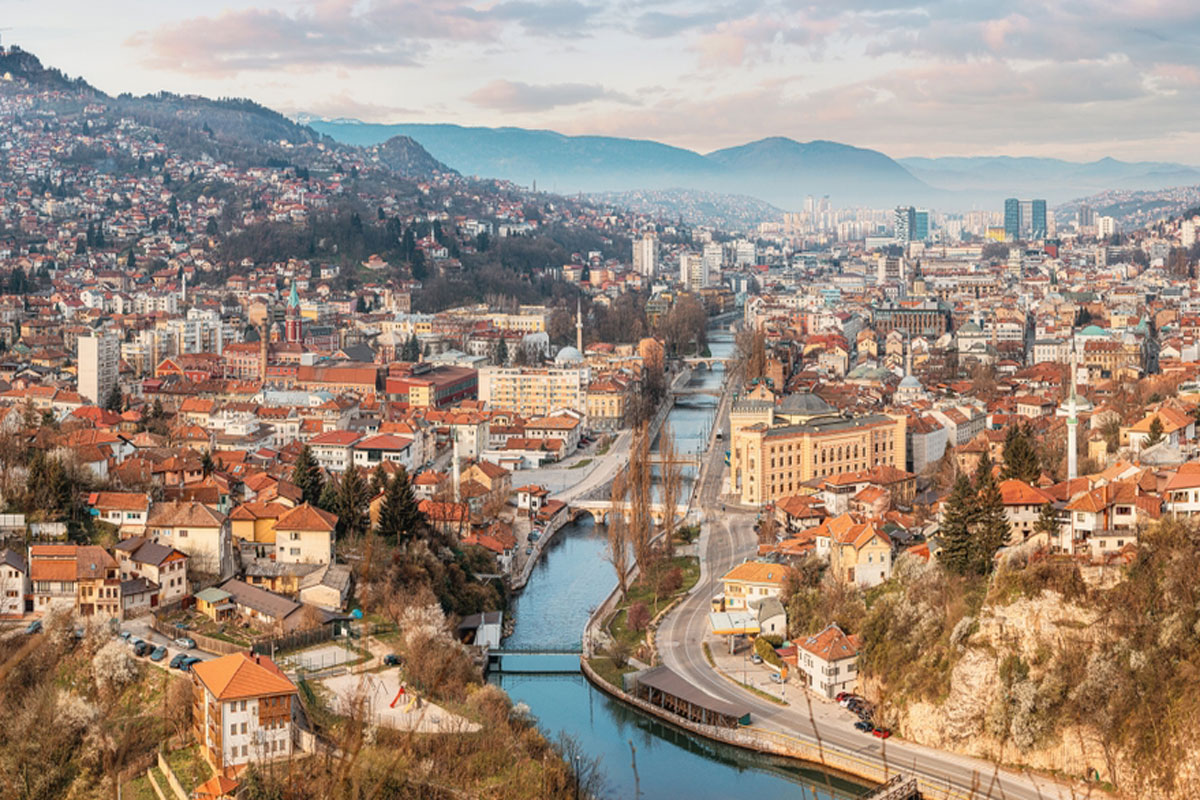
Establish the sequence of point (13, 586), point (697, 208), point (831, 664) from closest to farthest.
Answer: point (831, 664), point (13, 586), point (697, 208)

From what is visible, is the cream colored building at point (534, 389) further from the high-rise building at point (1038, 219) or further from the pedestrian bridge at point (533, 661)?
the high-rise building at point (1038, 219)

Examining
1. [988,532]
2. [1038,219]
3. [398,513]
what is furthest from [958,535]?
[1038,219]

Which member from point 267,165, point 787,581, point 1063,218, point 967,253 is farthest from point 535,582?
point 1063,218

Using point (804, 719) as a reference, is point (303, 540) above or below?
above

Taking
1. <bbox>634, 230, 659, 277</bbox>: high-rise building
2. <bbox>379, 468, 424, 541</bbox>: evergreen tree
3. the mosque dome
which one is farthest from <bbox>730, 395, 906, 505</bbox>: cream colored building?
<bbox>634, 230, 659, 277</bbox>: high-rise building

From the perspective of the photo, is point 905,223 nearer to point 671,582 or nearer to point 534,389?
point 534,389

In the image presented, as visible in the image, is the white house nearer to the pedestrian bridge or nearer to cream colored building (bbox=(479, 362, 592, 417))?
the pedestrian bridge

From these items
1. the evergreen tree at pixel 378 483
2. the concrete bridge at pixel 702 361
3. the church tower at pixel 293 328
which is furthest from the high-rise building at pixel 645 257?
the evergreen tree at pixel 378 483
